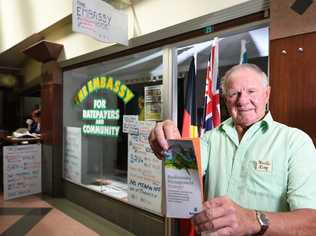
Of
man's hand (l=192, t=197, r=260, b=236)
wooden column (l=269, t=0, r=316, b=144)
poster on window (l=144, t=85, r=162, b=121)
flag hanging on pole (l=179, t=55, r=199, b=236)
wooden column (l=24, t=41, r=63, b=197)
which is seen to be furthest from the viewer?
wooden column (l=24, t=41, r=63, b=197)

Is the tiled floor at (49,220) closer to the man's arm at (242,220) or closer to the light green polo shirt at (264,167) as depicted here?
the light green polo shirt at (264,167)

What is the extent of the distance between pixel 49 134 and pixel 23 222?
5.30 ft

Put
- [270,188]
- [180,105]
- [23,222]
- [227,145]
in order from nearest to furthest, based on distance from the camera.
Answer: [270,188] < [227,145] < [180,105] < [23,222]

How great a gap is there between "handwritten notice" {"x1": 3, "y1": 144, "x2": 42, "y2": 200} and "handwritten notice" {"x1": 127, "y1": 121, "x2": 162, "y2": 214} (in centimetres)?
221

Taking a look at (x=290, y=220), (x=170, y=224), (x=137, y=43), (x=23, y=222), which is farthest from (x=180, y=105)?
(x=23, y=222)

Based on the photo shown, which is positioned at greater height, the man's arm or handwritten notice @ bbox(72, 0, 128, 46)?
handwritten notice @ bbox(72, 0, 128, 46)

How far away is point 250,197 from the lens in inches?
40.4

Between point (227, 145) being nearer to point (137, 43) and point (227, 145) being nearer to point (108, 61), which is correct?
point (137, 43)

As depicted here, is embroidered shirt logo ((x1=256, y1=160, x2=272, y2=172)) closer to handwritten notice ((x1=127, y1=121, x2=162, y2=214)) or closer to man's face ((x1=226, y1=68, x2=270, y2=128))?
man's face ((x1=226, y1=68, x2=270, y2=128))

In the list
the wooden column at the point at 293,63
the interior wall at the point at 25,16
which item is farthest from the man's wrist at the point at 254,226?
the interior wall at the point at 25,16

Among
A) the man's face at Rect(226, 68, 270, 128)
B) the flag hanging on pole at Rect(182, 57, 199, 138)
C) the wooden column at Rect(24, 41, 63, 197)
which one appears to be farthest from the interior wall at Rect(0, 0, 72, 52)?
the man's face at Rect(226, 68, 270, 128)

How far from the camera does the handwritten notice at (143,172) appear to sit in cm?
309

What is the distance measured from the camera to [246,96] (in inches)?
43.0

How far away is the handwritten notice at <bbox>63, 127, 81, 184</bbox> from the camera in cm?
442
